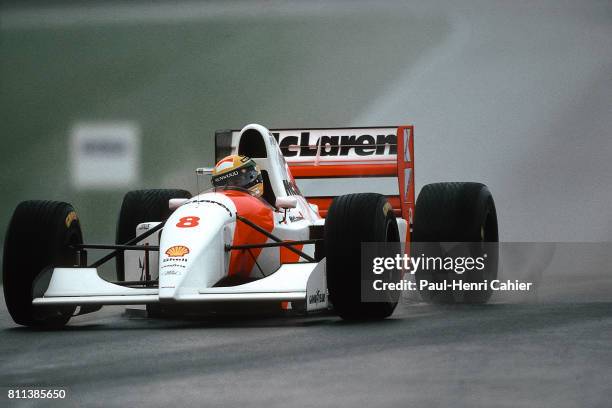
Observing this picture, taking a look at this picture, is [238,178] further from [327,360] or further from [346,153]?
[327,360]

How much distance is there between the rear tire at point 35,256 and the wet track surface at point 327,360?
0.51 feet

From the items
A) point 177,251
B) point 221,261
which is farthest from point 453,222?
point 177,251

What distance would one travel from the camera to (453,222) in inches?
316

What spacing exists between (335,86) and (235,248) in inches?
302

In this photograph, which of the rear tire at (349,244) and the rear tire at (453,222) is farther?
the rear tire at (453,222)

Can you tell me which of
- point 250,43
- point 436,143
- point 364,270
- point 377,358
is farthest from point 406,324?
point 250,43

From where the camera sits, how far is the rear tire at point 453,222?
8.02 meters

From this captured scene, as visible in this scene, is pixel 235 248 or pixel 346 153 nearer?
pixel 235 248

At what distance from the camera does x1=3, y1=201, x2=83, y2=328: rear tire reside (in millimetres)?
6492

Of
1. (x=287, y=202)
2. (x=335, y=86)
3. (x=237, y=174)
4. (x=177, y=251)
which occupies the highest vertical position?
(x=335, y=86)

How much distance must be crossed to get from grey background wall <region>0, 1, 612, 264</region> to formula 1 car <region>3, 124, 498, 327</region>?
5.49 metres

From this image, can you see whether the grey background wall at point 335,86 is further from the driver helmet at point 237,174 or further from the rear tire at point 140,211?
the driver helmet at point 237,174

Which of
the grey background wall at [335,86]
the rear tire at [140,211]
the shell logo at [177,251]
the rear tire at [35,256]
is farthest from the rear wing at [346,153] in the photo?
the grey background wall at [335,86]

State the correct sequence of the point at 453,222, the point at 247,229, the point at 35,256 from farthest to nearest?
the point at 453,222 < the point at 247,229 < the point at 35,256
